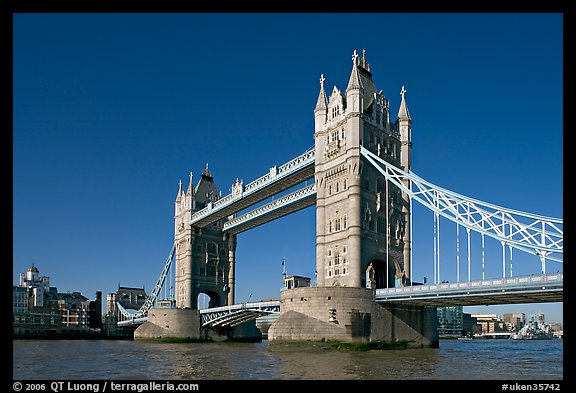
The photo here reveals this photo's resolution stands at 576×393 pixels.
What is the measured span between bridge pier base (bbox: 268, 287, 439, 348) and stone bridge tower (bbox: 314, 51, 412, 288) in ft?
10.8

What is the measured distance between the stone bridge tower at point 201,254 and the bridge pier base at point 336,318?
4190 cm

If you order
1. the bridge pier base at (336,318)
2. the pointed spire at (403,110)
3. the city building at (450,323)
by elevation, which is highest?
the pointed spire at (403,110)

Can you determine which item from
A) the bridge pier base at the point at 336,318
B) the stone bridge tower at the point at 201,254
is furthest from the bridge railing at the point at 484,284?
the stone bridge tower at the point at 201,254

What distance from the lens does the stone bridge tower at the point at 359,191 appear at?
59.7m

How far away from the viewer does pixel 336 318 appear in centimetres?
5291

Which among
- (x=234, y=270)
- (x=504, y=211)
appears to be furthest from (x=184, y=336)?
(x=504, y=211)

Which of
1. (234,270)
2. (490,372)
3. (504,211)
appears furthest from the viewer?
(234,270)

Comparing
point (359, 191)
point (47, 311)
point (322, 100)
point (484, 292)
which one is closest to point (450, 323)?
point (47, 311)

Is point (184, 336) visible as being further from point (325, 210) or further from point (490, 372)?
point (490, 372)

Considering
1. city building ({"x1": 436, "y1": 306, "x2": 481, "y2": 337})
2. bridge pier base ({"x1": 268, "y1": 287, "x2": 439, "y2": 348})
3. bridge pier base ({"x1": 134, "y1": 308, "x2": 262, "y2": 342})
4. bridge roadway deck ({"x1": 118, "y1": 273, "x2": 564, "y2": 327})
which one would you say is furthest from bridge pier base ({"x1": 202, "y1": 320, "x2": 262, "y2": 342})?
city building ({"x1": 436, "y1": 306, "x2": 481, "y2": 337})

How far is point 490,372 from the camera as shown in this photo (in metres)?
35.8

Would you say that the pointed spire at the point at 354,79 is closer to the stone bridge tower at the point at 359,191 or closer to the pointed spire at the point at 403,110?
the stone bridge tower at the point at 359,191
